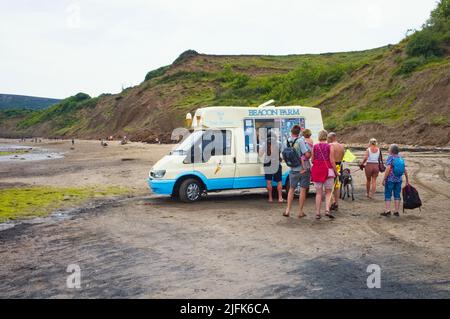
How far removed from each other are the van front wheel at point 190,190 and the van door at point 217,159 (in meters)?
0.30

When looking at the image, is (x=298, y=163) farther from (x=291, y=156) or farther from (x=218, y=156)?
(x=218, y=156)

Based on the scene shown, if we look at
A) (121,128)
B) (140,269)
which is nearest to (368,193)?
(140,269)

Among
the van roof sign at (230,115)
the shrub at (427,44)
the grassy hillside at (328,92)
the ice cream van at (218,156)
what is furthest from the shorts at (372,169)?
the shrub at (427,44)

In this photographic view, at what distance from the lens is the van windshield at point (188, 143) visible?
13.6 meters

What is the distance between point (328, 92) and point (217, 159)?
45.2 metres

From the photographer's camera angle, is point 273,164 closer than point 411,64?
Yes

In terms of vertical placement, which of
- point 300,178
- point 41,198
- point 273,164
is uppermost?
point 273,164

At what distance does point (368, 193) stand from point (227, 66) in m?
80.0

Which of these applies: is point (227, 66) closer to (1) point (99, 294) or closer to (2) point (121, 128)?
(2) point (121, 128)

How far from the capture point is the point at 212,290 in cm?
599

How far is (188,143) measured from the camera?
13.7 meters

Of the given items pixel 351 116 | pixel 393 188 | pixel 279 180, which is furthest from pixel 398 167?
pixel 351 116

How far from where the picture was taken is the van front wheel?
13.5m
